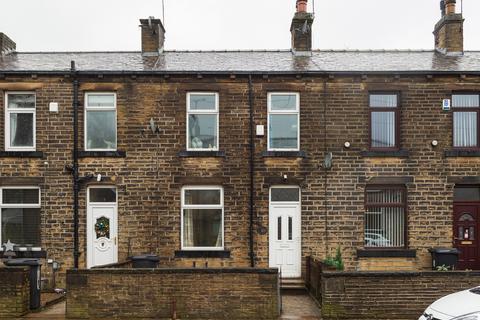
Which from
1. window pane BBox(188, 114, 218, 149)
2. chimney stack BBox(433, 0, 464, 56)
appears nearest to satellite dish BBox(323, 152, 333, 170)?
window pane BBox(188, 114, 218, 149)

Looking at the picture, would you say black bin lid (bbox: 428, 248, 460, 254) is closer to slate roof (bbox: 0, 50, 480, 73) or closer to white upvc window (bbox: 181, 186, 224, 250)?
slate roof (bbox: 0, 50, 480, 73)

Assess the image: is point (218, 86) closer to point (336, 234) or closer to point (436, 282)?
point (336, 234)

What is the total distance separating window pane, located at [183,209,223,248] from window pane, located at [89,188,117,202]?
213cm

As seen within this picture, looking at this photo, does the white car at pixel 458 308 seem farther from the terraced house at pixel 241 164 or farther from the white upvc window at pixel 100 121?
the white upvc window at pixel 100 121

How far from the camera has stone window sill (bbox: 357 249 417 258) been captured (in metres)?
14.7

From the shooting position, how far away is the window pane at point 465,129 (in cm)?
1511

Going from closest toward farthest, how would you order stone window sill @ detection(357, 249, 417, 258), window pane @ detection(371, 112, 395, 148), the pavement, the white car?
the white car → the pavement → stone window sill @ detection(357, 249, 417, 258) → window pane @ detection(371, 112, 395, 148)

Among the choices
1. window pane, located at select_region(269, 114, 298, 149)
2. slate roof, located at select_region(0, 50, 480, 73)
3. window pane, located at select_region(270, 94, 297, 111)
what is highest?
slate roof, located at select_region(0, 50, 480, 73)

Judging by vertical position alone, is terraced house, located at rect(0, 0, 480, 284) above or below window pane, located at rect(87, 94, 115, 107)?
below

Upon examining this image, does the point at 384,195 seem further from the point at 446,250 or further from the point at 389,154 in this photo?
the point at 446,250

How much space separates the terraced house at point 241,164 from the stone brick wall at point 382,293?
3.96m

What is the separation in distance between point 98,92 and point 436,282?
10336 mm

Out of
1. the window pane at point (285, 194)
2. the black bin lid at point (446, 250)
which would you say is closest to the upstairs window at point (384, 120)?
the window pane at point (285, 194)

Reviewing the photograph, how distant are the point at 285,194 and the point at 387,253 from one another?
3.31 m
